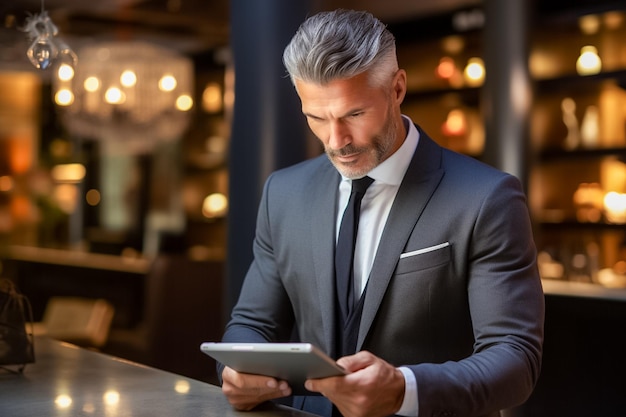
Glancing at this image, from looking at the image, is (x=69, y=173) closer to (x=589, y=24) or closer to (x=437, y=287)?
(x=589, y=24)

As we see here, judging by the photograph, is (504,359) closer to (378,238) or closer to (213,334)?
(378,238)

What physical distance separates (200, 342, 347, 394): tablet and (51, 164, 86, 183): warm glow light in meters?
11.6

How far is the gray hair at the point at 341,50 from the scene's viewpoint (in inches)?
73.8

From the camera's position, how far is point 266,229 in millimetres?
2305

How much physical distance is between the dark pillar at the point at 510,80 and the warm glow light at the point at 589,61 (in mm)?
612

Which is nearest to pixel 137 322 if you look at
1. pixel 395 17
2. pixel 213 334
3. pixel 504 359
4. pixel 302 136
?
pixel 213 334

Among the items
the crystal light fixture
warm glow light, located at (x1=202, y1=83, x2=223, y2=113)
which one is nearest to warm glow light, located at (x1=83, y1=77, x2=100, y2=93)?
warm glow light, located at (x1=202, y1=83, x2=223, y2=113)

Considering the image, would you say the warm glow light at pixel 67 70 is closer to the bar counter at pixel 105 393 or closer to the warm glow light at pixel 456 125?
the bar counter at pixel 105 393

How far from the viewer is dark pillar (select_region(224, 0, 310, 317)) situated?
354cm

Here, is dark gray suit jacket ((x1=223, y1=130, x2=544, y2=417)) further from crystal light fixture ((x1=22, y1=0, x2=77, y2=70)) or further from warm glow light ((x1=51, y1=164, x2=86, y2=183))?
warm glow light ((x1=51, y1=164, x2=86, y2=183))

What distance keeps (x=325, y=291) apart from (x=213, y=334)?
5.21 metres

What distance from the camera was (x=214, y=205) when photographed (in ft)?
35.0

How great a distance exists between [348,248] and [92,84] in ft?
21.1

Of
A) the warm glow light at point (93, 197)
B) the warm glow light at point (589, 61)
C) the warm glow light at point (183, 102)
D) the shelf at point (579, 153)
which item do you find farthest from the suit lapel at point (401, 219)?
the warm glow light at point (93, 197)
